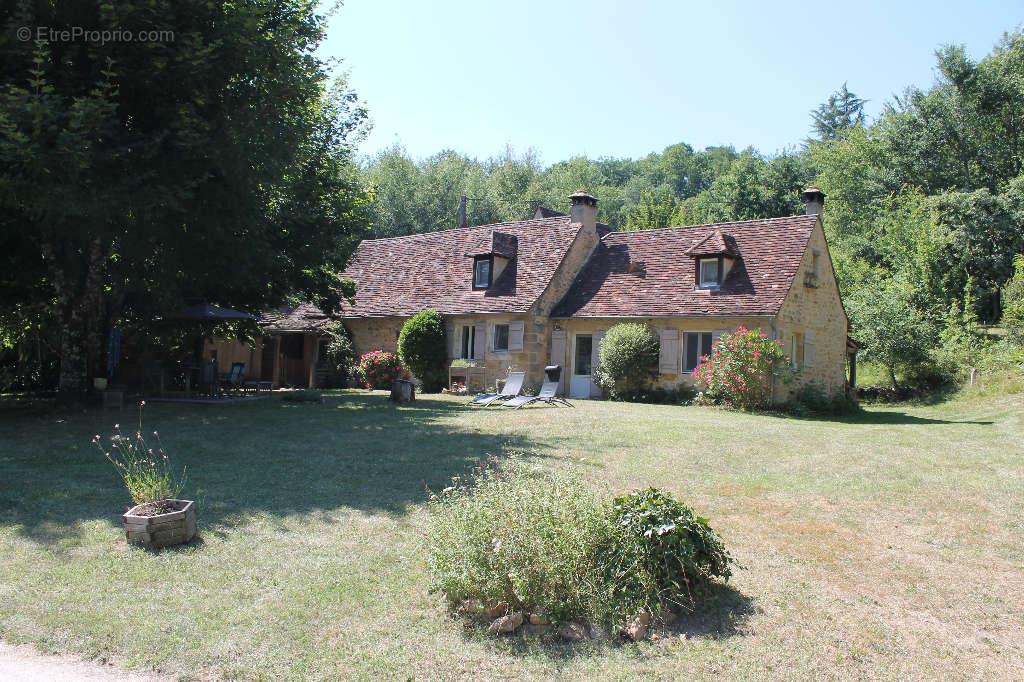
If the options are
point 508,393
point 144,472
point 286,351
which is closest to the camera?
point 144,472

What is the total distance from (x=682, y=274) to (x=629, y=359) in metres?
3.55

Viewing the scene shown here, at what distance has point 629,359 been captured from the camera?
70.7 feet

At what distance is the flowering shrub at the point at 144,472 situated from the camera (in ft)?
23.2

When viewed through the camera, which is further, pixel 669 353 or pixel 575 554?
pixel 669 353

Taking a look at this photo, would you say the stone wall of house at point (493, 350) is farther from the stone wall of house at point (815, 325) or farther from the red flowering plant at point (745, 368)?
the stone wall of house at point (815, 325)

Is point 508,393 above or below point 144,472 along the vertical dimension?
above

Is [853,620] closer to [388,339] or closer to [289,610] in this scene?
[289,610]

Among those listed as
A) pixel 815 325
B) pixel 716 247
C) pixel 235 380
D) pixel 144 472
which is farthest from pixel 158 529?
pixel 815 325

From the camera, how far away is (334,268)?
22094mm

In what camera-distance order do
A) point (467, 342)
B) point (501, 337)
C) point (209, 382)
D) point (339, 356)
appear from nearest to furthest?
point (209, 382) → point (501, 337) → point (467, 342) → point (339, 356)

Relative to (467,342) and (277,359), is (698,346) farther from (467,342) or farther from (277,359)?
(277,359)

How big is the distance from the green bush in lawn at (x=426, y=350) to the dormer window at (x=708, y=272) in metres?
8.73

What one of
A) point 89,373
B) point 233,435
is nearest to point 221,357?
point 89,373

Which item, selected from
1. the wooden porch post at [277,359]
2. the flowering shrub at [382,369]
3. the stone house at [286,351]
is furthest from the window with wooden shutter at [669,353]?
the wooden porch post at [277,359]
